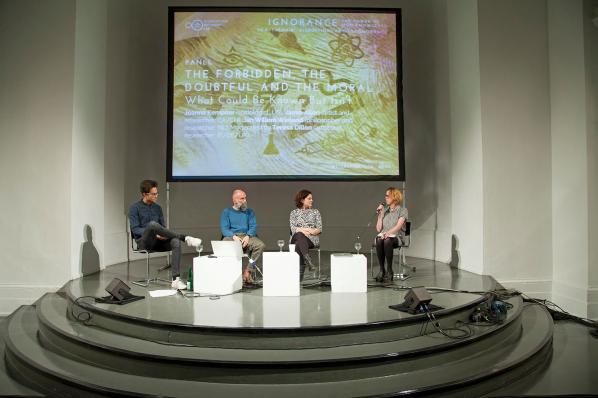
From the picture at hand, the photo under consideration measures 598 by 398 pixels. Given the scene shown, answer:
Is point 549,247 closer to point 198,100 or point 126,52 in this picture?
point 198,100

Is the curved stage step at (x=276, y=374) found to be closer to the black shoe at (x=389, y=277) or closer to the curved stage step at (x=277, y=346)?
the curved stage step at (x=277, y=346)

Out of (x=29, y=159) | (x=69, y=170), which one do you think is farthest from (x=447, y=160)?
(x=29, y=159)

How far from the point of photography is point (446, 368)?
9.81ft

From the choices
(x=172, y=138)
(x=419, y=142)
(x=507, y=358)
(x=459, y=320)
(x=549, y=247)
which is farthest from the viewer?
(x=419, y=142)

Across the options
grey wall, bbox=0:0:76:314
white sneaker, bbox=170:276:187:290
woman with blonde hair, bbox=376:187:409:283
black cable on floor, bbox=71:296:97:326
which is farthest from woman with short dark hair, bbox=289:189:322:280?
grey wall, bbox=0:0:76:314

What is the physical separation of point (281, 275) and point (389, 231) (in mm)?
1450

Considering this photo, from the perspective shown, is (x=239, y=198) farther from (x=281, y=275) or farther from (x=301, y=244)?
(x=281, y=275)

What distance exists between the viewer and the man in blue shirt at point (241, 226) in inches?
198

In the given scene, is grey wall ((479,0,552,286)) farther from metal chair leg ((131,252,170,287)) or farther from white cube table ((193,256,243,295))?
metal chair leg ((131,252,170,287))

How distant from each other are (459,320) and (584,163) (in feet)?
7.83

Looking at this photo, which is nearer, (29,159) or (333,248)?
(29,159)

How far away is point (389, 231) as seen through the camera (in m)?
5.02

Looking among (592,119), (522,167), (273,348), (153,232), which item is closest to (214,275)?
(153,232)

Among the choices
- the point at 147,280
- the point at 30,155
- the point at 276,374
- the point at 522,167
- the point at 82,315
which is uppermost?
the point at 30,155
